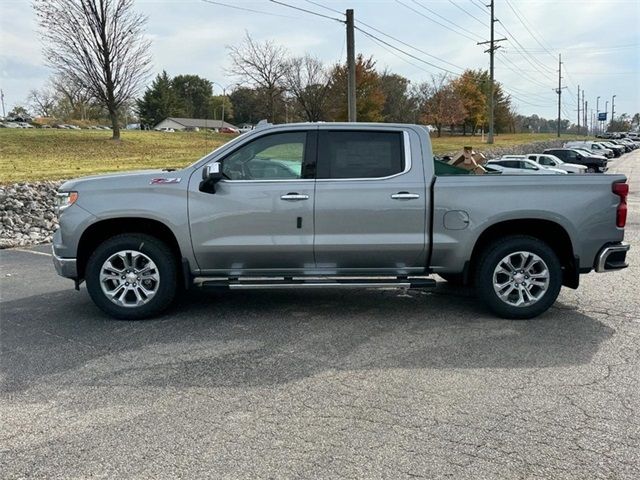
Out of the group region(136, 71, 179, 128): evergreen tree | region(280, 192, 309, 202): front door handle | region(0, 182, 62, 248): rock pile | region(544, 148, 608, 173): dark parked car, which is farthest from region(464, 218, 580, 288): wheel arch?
region(136, 71, 179, 128): evergreen tree

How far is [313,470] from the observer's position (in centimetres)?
291

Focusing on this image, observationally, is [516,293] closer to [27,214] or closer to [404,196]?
[404,196]

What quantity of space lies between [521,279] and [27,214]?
10.9m

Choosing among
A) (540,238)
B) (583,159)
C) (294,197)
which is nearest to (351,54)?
(540,238)

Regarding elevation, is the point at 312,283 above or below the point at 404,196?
below

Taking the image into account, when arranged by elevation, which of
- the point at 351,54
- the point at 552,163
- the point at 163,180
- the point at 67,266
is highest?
the point at 351,54

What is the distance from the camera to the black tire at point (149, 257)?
5344mm

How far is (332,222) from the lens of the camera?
5273 millimetres

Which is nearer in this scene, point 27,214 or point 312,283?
point 312,283

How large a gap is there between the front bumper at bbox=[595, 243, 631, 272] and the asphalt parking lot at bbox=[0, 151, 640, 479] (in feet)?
1.82

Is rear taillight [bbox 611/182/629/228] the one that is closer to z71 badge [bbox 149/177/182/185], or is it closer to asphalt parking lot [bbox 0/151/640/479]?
asphalt parking lot [bbox 0/151/640/479]

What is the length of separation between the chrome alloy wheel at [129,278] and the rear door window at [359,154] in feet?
6.37

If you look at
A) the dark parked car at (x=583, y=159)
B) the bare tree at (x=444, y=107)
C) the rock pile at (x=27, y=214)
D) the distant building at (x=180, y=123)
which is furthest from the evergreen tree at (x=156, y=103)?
the rock pile at (x=27, y=214)

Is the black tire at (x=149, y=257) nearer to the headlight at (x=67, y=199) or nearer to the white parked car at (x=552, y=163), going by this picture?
the headlight at (x=67, y=199)
